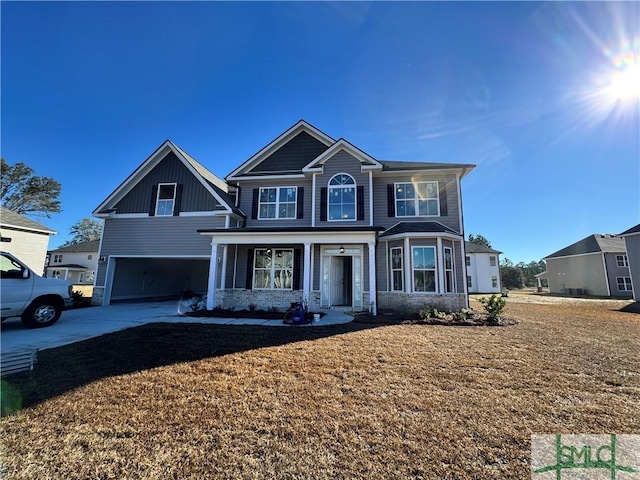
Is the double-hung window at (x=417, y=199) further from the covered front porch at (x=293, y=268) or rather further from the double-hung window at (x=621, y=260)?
the double-hung window at (x=621, y=260)

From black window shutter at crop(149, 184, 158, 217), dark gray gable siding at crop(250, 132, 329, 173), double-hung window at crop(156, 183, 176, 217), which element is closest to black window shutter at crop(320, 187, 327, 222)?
dark gray gable siding at crop(250, 132, 329, 173)

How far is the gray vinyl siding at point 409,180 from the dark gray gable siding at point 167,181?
26.9 ft

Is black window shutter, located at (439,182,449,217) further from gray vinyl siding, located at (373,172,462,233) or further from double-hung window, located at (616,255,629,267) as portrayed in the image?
double-hung window, located at (616,255,629,267)

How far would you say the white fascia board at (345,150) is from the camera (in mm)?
12773

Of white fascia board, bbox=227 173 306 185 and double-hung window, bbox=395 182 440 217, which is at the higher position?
white fascia board, bbox=227 173 306 185

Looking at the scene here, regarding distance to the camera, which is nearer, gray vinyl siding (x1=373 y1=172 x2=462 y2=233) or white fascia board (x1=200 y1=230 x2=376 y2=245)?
white fascia board (x1=200 y1=230 x2=376 y2=245)

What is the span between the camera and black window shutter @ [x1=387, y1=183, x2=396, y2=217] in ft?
42.8

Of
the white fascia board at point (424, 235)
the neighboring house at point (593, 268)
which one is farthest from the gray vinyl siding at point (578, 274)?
the white fascia board at point (424, 235)

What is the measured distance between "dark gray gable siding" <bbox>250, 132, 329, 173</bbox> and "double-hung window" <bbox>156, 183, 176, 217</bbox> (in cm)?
411

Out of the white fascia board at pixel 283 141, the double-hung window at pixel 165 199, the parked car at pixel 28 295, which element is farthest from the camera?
the white fascia board at pixel 283 141

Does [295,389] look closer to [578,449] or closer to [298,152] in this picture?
[578,449]

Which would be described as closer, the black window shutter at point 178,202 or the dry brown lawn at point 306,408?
the dry brown lawn at point 306,408

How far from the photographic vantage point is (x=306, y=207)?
13516 mm

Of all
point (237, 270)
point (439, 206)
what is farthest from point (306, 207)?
point (439, 206)
